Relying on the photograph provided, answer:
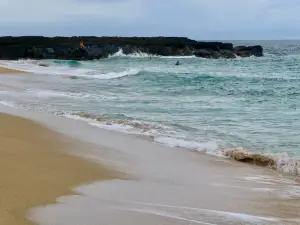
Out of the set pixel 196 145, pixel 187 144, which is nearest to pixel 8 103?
pixel 187 144

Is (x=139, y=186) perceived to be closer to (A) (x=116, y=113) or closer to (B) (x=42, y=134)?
(B) (x=42, y=134)

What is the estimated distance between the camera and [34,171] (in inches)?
221

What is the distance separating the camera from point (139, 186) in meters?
5.44

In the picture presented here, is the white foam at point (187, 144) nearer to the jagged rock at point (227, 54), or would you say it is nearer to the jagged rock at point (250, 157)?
the jagged rock at point (250, 157)

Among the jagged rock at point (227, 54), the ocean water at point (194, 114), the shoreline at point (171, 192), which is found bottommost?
the ocean water at point (194, 114)

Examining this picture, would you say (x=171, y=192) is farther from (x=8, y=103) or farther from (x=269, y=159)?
(x=8, y=103)

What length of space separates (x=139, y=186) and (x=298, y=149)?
3911mm

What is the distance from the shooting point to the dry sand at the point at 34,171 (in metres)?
4.35

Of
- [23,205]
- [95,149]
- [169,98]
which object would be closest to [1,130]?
[95,149]

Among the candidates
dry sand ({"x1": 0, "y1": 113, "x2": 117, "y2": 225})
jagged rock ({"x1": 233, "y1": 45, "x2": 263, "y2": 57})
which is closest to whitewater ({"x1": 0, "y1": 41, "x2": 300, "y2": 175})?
dry sand ({"x1": 0, "y1": 113, "x2": 117, "y2": 225})

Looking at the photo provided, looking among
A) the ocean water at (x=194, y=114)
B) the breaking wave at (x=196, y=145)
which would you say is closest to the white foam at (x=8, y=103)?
the ocean water at (x=194, y=114)

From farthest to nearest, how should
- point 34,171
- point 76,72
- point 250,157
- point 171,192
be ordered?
point 76,72, point 250,157, point 34,171, point 171,192

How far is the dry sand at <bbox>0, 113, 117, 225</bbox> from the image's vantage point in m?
4.35

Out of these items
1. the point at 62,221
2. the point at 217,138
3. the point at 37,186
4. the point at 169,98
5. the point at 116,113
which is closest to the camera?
the point at 62,221
